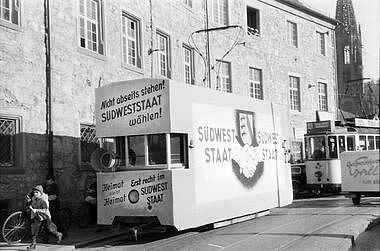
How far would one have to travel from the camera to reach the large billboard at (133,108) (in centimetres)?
1090

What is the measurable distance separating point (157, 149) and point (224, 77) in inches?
630

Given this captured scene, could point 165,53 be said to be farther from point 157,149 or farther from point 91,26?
point 157,149

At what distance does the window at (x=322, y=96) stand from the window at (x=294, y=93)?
3.10 m

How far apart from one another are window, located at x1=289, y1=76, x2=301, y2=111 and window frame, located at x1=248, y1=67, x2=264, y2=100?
3.55 metres

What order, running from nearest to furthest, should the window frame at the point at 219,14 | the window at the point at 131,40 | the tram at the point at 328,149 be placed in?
the window at the point at 131,40
the tram at the point at 328,149
the window frame at the point at 219,14

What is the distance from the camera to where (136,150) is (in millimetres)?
11367

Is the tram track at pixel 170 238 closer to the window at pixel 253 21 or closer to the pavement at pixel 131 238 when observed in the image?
the pavement at pixel 131 238

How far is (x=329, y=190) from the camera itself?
71.5 feet

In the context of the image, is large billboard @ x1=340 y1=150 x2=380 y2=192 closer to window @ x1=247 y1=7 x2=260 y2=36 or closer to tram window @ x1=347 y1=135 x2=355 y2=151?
tram window @ x1=347 y1=135 x2=355 y2=151

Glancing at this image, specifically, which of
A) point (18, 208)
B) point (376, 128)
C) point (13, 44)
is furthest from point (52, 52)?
point (376, 128)

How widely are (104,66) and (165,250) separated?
8477 mm

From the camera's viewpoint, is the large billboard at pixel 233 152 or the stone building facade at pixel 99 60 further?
the stone building facade at pixel 99 60

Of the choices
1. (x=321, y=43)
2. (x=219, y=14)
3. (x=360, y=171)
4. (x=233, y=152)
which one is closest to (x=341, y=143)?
(x=360, y=171)

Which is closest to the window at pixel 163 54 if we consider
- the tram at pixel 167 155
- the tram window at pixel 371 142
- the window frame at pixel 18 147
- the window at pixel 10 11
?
the window at pixel 10 11
